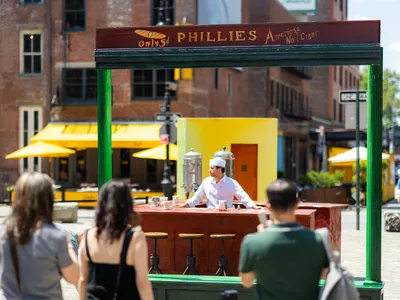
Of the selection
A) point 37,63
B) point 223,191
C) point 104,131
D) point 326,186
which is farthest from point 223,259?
point 37,63

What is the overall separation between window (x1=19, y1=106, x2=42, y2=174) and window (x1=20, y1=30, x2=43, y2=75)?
Answer: 1.63 metres

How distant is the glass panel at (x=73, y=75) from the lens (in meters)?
37.2

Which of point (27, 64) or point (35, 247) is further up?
point (27, 64)

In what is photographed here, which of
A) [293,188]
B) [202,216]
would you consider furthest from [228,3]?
[293,188]

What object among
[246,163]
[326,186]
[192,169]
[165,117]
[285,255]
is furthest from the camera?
[326,186]

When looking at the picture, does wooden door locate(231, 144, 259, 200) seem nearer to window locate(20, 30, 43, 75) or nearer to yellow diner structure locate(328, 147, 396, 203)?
yellow diner structure locate(328, 147, 396, 203)

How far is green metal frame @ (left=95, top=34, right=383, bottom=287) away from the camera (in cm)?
901

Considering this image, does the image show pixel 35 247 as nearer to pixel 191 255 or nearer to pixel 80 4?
pixel 191 255

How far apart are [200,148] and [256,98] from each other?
22.6 meters

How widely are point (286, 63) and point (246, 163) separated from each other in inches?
621

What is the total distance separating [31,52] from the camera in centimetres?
3762

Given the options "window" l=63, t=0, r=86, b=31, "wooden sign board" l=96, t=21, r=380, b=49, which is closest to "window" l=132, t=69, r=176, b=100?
"window" l=63, t=0, r=86, b=31

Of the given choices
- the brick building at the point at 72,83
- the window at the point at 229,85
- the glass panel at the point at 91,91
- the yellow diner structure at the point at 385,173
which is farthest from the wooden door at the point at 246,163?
the window at the point at 229,85

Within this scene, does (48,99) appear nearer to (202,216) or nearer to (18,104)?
(18,104)
